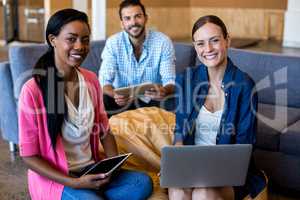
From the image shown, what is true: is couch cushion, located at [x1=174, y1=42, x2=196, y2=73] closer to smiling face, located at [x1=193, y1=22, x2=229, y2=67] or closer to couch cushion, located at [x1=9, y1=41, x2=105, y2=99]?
couch cushion, located at [x1=9, y1=41, x2=105, y2=99]

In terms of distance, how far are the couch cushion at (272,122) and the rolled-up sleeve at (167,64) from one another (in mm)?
730

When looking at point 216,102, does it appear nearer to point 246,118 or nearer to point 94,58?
point 246,118

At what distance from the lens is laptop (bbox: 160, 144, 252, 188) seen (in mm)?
2064

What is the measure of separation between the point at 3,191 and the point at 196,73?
1.62 m

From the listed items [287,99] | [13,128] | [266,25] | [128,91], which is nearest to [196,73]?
[128,91]

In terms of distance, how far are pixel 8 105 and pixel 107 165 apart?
76.4 inches

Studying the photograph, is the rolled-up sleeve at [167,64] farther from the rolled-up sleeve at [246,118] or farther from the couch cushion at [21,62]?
the rolled-up sleeve at [246,118]

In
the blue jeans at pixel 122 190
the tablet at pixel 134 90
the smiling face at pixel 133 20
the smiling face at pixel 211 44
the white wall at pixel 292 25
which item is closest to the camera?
the blue jeans at pixel 122 190

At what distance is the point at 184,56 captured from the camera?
4.20 meters

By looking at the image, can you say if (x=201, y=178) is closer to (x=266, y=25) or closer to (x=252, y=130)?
(x=252, y=130)

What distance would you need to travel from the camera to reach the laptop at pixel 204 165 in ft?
6.77

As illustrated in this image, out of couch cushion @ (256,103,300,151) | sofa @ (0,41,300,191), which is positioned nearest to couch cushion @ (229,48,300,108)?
sofa @ (0,41,300,191)

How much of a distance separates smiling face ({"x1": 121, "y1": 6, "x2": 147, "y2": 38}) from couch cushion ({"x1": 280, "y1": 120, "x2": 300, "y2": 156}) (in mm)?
1342

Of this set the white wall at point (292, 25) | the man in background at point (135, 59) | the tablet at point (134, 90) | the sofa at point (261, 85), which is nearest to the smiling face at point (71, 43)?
the tablet at point (134, 90)
